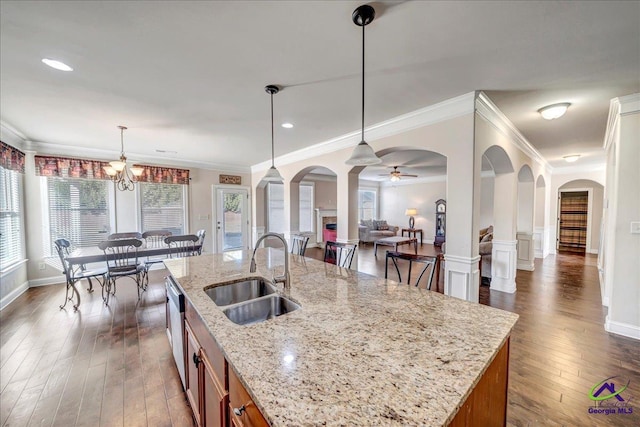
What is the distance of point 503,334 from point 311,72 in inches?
86.6

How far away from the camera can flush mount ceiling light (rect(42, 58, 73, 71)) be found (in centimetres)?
201

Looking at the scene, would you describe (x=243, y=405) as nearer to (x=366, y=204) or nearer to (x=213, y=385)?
(x=213, y=385)

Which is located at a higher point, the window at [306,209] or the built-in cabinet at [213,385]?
the window at [306,209]

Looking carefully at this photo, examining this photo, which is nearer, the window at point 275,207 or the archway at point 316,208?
the window at point 275,207

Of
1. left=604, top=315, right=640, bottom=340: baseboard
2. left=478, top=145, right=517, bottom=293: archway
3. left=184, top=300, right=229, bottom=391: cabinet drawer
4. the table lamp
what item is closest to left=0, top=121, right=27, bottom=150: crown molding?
left=184, top=300, right=229, bottom=391: cabinet drawer

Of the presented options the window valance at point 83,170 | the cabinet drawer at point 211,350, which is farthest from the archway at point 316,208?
the cabinet drawer at point 211,350

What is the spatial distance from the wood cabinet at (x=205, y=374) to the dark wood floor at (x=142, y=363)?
17.9 inches

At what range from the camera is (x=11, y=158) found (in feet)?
12.5

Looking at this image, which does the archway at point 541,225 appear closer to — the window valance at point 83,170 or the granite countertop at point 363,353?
the granite countertop at point 363,353

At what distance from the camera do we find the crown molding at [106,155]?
14.8ft

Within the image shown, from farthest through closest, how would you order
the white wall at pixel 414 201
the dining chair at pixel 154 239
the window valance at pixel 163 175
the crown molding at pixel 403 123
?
the white wall at pixel 414 201, the window valance at pixel 163 175, the dining chair at pixel 154 239, the crown molding at pixel 403 123

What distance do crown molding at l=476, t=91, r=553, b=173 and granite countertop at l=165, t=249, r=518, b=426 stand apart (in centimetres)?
218

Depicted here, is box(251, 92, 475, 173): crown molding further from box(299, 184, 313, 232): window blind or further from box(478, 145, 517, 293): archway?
box(299, 184, 313, 232): window blind

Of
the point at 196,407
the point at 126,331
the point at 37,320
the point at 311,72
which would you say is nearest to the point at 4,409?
the point at 126,331
